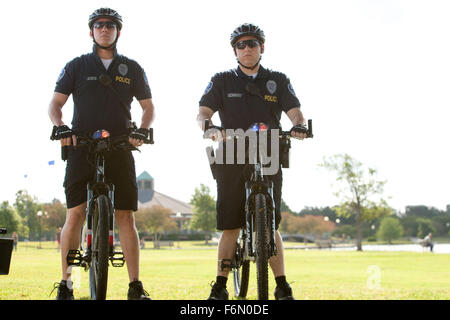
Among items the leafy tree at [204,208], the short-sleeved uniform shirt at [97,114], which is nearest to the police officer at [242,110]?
the short-sleeved uniform shirt at [97,114]

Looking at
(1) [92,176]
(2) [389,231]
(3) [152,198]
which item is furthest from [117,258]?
(3) [152,198]

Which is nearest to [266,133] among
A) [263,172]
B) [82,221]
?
[263,172]

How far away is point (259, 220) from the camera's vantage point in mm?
4164

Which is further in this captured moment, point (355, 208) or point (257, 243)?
point (355, 208)

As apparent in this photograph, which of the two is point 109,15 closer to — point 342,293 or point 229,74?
point 229,74

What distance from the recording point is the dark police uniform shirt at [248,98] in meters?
4.75

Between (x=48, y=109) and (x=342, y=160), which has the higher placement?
(x=342, y=160)

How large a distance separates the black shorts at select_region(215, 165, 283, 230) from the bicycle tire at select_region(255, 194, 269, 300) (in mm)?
375

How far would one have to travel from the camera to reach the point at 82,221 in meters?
4.64

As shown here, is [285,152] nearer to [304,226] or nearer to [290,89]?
[290,89]

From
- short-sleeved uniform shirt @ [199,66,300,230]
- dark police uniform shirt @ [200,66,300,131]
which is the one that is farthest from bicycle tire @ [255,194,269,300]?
dark police uniform shirt @ [200,66,300,131]

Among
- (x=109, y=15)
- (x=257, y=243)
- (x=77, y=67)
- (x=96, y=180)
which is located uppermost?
(x=109, y=15)
